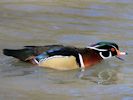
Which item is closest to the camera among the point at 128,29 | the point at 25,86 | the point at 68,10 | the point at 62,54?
the point at 25,86

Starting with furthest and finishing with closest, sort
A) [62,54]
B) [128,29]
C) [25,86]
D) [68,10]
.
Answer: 1. [68,10]
2. [128,29]
3. [62,54]
4. [25,86]

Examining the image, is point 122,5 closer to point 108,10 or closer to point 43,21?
point 108,10

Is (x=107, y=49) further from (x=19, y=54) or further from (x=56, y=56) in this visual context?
(x=19, y=54)

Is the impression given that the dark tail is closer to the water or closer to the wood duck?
the wood duck

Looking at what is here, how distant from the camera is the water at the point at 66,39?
23.7 ft

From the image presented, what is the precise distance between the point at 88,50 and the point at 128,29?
6.67ft

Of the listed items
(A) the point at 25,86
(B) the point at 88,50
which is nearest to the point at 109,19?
(B) the point at 88,50

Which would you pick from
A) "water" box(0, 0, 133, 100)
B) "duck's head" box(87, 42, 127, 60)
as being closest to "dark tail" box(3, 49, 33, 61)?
"water" box(0, 0, 133, 100)

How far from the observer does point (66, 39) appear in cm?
948

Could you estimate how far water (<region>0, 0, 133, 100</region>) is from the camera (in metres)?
7.21

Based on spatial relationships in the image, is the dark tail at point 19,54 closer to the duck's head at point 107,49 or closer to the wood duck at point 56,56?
the wood duck at point 56,56

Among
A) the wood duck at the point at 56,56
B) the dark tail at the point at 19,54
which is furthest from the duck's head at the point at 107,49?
the dark tail at the point at 19,54

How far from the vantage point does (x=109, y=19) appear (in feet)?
35.2

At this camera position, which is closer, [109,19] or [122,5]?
[109,19]
